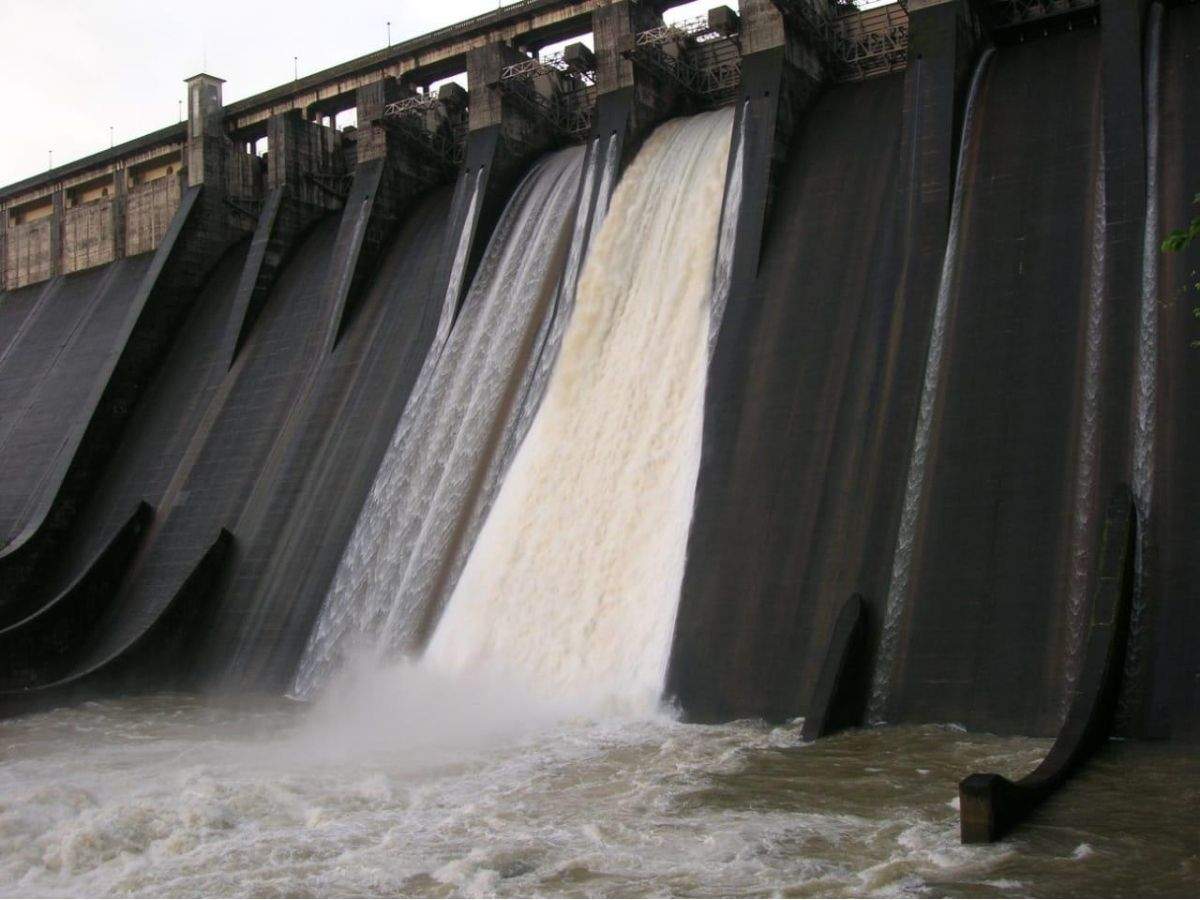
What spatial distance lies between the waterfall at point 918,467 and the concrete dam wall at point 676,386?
49 millimetres

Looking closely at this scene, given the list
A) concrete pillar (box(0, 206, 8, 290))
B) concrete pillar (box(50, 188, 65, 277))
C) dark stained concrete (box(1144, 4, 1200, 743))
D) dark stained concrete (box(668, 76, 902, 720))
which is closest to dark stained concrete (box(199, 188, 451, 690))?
dark stained concrete (box(668, 76, 902, 720))

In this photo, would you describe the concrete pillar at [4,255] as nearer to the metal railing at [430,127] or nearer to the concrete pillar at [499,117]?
the metal railing at [430,127]

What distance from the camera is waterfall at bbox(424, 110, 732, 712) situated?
620 inches

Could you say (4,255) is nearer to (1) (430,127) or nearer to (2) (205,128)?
(2) (205,128)

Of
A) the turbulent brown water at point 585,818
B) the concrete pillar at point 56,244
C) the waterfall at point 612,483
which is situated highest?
the concrete pillar at point 56,244

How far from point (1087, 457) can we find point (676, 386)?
5.78 m

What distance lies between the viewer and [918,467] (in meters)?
14.5

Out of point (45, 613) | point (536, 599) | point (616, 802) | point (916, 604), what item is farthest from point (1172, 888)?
point (45, 613)

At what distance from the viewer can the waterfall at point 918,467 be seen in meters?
13.4

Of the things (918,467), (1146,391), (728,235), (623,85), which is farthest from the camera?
(623,85)

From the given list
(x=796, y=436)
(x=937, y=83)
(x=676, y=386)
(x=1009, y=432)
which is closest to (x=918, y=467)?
(x=1009, y=432)

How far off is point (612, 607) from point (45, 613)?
418 inches

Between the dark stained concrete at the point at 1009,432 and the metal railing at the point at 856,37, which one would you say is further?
the metal railing at the point at 856,37

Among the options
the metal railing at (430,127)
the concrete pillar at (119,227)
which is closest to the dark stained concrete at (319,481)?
the metal railing at (430,127)
